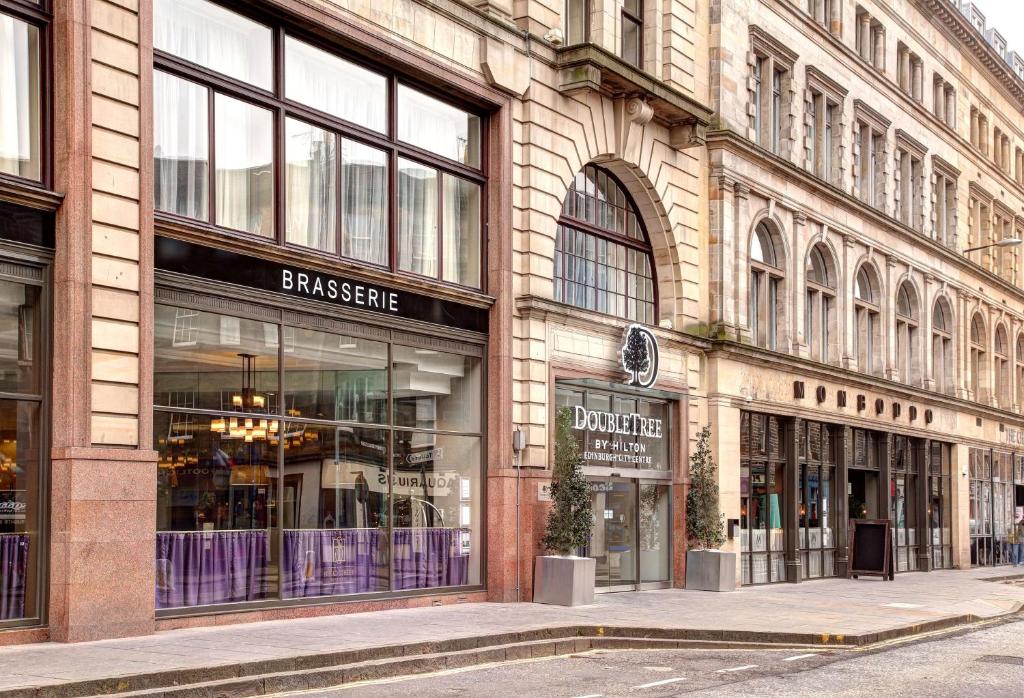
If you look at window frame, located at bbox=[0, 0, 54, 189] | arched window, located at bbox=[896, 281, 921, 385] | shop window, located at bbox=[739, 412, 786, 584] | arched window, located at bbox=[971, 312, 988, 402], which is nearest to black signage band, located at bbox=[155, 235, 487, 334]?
window frame, located at bbox=[0, 0, 54, 189]

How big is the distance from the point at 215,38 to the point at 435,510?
27.2 ft

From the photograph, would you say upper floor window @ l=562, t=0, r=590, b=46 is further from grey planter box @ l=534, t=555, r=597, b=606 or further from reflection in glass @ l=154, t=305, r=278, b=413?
reflection in glass @ l=154, t=305, r=278, b=413

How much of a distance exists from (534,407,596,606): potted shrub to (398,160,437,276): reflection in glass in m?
3.99

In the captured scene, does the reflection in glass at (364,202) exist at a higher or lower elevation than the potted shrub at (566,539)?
higher

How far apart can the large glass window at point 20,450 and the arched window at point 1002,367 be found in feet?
134

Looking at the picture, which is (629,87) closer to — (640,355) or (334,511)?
(640,355)

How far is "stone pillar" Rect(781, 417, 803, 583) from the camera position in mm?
31719

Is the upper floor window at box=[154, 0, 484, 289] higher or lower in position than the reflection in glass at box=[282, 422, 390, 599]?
higher

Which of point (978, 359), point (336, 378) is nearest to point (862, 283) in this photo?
point (978, 359)

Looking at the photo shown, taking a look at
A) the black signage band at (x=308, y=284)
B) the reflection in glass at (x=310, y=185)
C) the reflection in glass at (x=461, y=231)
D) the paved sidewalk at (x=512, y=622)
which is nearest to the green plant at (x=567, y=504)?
the paved sidewalk at (x=512, y=622)

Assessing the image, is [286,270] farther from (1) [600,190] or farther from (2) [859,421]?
(2) [859,421]

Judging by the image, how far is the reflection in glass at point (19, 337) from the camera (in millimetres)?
15023

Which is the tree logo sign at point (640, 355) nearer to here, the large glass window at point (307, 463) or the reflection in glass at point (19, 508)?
the large glass window at point (307, 463)

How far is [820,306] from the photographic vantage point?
3466cm
